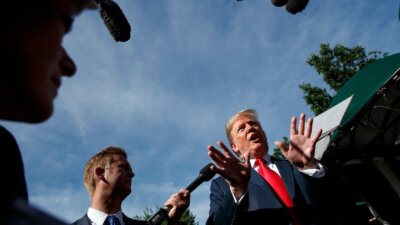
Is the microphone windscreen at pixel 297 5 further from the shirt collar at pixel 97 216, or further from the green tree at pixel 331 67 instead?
the green tree at pixel 331 67

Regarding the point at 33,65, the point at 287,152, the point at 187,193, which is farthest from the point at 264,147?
the point at 33,65

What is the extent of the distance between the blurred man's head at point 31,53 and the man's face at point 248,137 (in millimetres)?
2602

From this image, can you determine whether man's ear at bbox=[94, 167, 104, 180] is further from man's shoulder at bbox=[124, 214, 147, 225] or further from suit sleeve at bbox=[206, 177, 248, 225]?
suit sleeve at bbox=[206, 177, 248, 225]

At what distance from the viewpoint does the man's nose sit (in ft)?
3.53

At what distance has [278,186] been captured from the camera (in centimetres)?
282

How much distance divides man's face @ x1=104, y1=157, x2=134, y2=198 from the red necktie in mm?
1660

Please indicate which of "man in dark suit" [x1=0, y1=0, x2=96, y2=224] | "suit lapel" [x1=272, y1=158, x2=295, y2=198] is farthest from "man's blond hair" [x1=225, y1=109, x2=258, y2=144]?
"man in dark suit" [x1=0, y1=0, x2=96, y2=224]

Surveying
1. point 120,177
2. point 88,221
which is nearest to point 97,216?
point 88,221

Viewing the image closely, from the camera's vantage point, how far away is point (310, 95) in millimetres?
17094

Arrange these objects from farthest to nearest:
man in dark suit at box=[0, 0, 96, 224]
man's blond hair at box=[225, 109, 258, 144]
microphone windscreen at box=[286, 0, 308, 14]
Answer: man's blond hair at box=[225, 109, 258, 144] → microphone windscreen at box=[286, 0, 308, 14] → man in dark suit at box=[0, 0, 96, 224]

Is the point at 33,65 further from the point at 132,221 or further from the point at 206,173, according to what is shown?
the point at 132,221

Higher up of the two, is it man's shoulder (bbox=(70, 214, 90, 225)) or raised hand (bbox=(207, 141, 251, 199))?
man's shoulder (bbox=(70, 214, 90, 225))

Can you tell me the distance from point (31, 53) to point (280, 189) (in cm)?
244

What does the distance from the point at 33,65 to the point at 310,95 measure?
17538 millimetres
